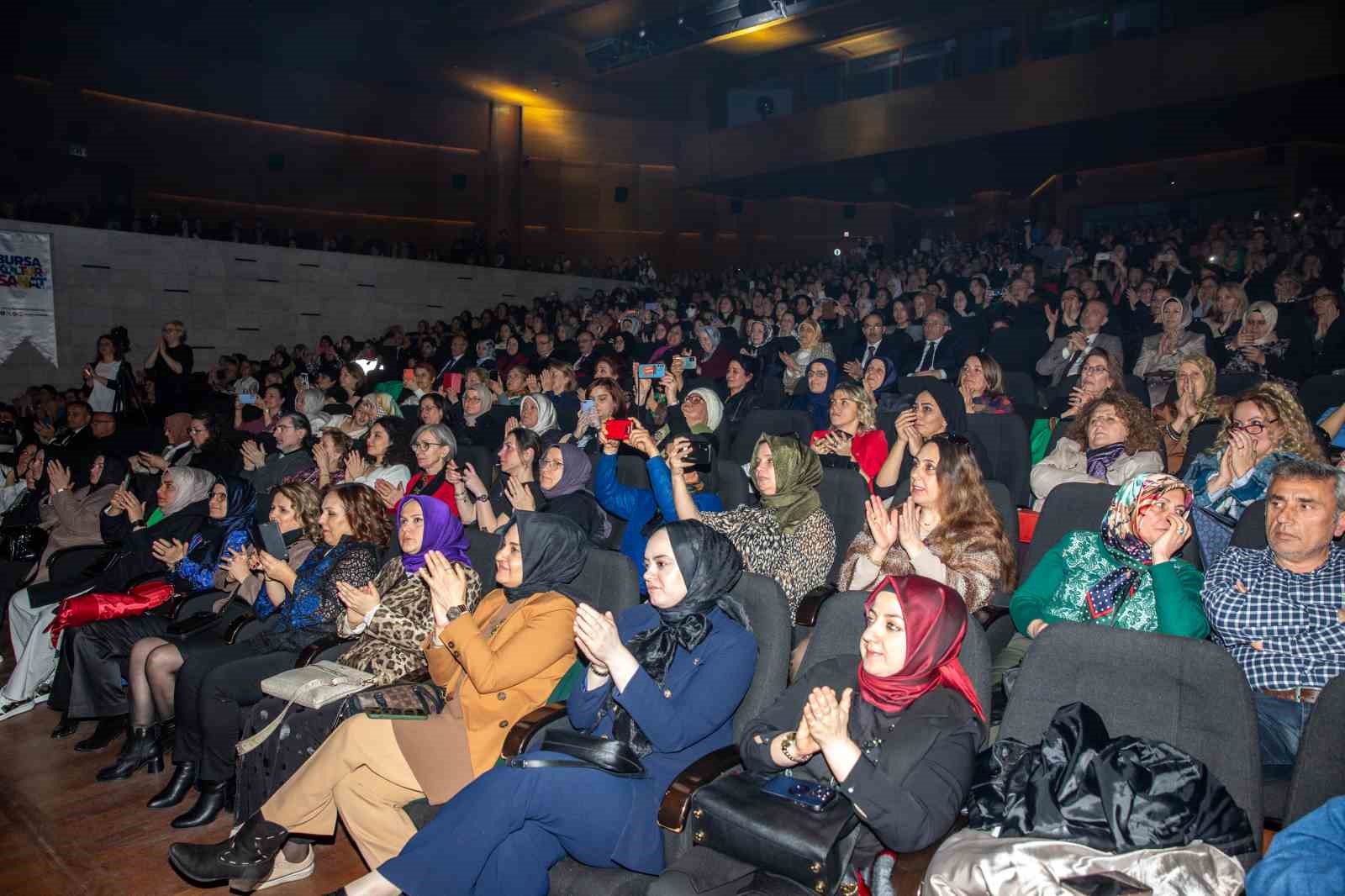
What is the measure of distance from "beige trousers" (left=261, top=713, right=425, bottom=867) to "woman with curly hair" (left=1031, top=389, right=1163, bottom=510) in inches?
90.6

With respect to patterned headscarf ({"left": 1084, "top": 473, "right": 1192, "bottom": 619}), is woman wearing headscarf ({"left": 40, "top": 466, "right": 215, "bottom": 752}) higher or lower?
lower

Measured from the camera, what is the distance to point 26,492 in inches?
210

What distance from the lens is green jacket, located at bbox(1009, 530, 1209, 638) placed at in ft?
6.84

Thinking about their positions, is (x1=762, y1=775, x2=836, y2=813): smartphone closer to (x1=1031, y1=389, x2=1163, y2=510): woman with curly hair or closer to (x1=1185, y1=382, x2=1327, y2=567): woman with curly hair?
(x1=1185, y1=382, x2=1327, y2=567): woman with curly hair

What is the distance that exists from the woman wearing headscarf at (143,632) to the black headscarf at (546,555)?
5.31ft

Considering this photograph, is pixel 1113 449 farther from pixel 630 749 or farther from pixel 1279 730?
pixel 630 749

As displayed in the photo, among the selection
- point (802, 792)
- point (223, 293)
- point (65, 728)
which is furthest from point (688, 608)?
point (223, 293)

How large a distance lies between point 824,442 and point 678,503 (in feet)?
3.21

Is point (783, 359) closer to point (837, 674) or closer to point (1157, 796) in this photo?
point (837, 674)

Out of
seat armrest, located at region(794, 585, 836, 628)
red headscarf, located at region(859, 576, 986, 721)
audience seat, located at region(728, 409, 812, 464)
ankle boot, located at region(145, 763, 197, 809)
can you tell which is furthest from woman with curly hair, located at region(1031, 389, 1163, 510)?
ankle boot, located at region(145, 763, 197, 809)

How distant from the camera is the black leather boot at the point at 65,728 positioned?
11.3 feet

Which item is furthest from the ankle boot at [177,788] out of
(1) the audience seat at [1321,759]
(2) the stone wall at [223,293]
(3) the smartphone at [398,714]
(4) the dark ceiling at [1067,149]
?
(4) the dark ceiling at [1067,149]

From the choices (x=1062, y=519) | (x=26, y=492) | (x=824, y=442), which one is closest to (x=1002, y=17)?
(x=824, y=442)

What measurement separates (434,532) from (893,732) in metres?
1.69
